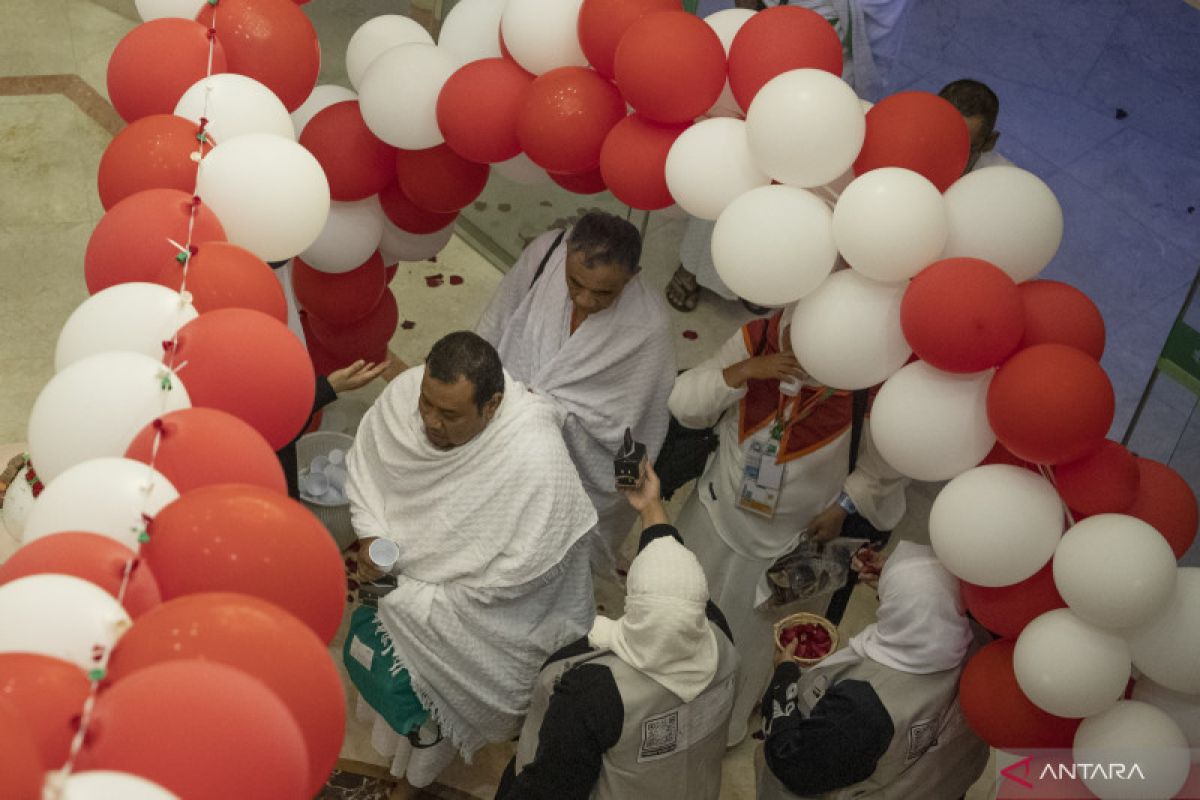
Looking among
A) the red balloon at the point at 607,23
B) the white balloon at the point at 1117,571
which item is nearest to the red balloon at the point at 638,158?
the red balloon at the point at 607,23

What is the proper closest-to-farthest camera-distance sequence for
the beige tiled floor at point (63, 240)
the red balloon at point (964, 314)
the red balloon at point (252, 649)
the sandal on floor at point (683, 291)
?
the red balloon at point (252, 649) < the red balloon at point (964, 314) < the beige tiled floor at point (63, 240) < the sandal on floor at point (683, 291)

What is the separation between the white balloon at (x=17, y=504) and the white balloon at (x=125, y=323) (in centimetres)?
75

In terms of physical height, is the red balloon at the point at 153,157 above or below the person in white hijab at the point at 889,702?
above

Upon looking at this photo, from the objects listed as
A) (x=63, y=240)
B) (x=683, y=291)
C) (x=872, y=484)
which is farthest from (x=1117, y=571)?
(x=63, y=240)

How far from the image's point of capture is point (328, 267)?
4199 millimetres

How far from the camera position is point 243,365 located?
2.57 metres

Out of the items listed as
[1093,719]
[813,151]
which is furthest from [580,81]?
[1093,719]

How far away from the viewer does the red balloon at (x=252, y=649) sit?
1.89 meters

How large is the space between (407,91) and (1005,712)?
2098 mm

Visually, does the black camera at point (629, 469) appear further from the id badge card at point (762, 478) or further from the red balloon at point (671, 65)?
the red balloon at point (671, 65)

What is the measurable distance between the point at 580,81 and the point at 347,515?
181 centimetres

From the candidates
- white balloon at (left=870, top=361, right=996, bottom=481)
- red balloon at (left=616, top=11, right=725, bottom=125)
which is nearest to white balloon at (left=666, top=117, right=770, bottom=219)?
red balloon at (left=616, top=11, right=725, bottom=125)

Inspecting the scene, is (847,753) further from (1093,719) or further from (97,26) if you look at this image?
(97,26)

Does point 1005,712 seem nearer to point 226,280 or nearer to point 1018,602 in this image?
point 1018,602
